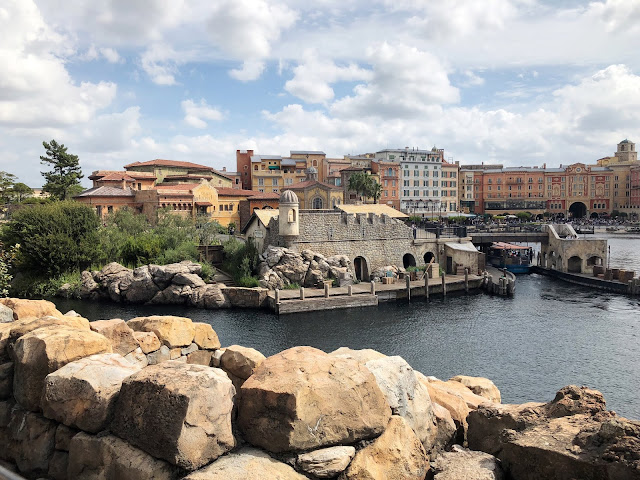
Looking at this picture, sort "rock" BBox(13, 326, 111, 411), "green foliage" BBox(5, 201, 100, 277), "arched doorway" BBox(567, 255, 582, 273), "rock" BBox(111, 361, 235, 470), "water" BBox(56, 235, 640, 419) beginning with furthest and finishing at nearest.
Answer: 1. "arched doorway" BBox(567, 255, 582, 273)
2. "green foliage" BBox(5, 201, 100, 277)
3. "water" BBox(56, 235, 640, 419)
4. "rock" BBox(13, 326, 111, 411)
5. "rock" BBox(111, 361, 235, 470)

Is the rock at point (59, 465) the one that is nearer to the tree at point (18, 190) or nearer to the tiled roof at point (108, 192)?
the tiled roof at point (108, 192)

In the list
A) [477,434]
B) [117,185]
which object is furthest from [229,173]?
[477,434]

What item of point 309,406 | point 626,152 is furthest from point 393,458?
point 626,152

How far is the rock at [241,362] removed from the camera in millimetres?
8977

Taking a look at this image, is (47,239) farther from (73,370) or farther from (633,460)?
(633,460)

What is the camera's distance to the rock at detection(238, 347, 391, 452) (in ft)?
21.6

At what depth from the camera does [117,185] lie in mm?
63656

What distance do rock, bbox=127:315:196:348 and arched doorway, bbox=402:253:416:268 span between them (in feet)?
137

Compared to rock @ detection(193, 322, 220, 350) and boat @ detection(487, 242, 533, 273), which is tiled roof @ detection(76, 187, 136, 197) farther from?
rock @ detection(193, 322, 220, 350)

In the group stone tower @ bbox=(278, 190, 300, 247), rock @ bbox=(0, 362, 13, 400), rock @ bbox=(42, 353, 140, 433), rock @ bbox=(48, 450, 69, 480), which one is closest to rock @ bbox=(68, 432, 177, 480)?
rock @ bbox=(42, 353, 140, 433)

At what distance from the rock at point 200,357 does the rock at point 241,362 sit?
1.64 metres

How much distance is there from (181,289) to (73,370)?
3340cm

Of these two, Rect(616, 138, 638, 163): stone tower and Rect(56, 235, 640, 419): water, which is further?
Rect(616, 138, 638, 163): stone tower

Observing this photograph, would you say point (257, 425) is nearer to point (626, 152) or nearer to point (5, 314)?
point (5, 314)
